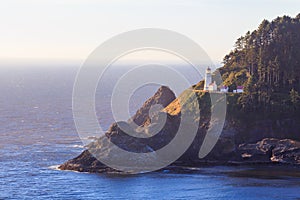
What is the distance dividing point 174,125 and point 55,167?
2292 centimetres

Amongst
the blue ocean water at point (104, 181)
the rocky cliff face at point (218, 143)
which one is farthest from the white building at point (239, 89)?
the blue ocean water at point (104, 181)

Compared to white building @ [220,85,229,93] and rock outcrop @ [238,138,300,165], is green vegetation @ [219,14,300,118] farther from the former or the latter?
rock outcrop @ [238,138,300,165]

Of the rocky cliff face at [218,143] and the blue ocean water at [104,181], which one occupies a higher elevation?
the rocky cliff face at [218,143]

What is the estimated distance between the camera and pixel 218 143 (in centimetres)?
10825

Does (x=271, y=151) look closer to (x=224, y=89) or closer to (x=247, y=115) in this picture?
(x=247, y=115)

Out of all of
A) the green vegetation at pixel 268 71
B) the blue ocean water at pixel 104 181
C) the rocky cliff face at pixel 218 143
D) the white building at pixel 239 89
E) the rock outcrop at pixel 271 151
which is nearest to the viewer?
the blue ocean water at pixel 104 181

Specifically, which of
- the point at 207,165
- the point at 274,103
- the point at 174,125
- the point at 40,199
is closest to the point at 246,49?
the point at 274,103

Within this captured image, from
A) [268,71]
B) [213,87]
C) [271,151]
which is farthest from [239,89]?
[271,151]

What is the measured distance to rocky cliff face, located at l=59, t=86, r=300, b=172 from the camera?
102562 mm

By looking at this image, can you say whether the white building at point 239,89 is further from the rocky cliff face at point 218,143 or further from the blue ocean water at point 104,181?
the blue ocean water at point 104,181

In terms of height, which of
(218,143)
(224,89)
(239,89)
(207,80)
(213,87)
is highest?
(207,80)

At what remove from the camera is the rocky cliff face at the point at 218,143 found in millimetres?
102562

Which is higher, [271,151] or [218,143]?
[218,143]

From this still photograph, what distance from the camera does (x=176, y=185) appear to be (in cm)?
8919
